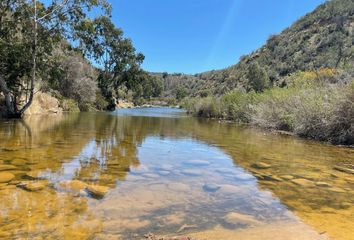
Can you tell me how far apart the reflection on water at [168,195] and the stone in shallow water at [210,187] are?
6cm

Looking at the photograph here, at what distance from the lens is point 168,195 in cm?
602

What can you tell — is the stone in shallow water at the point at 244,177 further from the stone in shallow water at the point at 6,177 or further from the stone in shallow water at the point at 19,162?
the stone in shallow water at the point at 19,162

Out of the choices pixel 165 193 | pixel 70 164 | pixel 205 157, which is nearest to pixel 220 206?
pixel 165 193

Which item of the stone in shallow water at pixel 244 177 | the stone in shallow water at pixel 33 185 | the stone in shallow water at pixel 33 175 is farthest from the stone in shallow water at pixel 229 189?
the stone in shallow water at pixel 33 175

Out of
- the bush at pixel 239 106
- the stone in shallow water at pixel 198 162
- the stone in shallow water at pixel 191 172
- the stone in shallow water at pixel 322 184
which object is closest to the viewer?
the stone in shallow water at pixel 322 184

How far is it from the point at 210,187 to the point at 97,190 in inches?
81.9

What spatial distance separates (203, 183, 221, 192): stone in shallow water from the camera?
257 inches

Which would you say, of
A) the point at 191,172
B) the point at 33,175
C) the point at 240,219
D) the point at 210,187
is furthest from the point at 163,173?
the point at 240,219

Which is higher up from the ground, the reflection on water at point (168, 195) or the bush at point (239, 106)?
the bush at point (239, 106)

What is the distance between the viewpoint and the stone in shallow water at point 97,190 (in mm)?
5820

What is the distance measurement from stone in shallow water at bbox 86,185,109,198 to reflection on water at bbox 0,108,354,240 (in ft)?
0.11

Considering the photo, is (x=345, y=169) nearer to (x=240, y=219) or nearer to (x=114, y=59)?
(x=240, y=219)

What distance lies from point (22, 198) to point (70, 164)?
280 centimetres

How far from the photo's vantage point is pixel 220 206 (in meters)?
5.54
